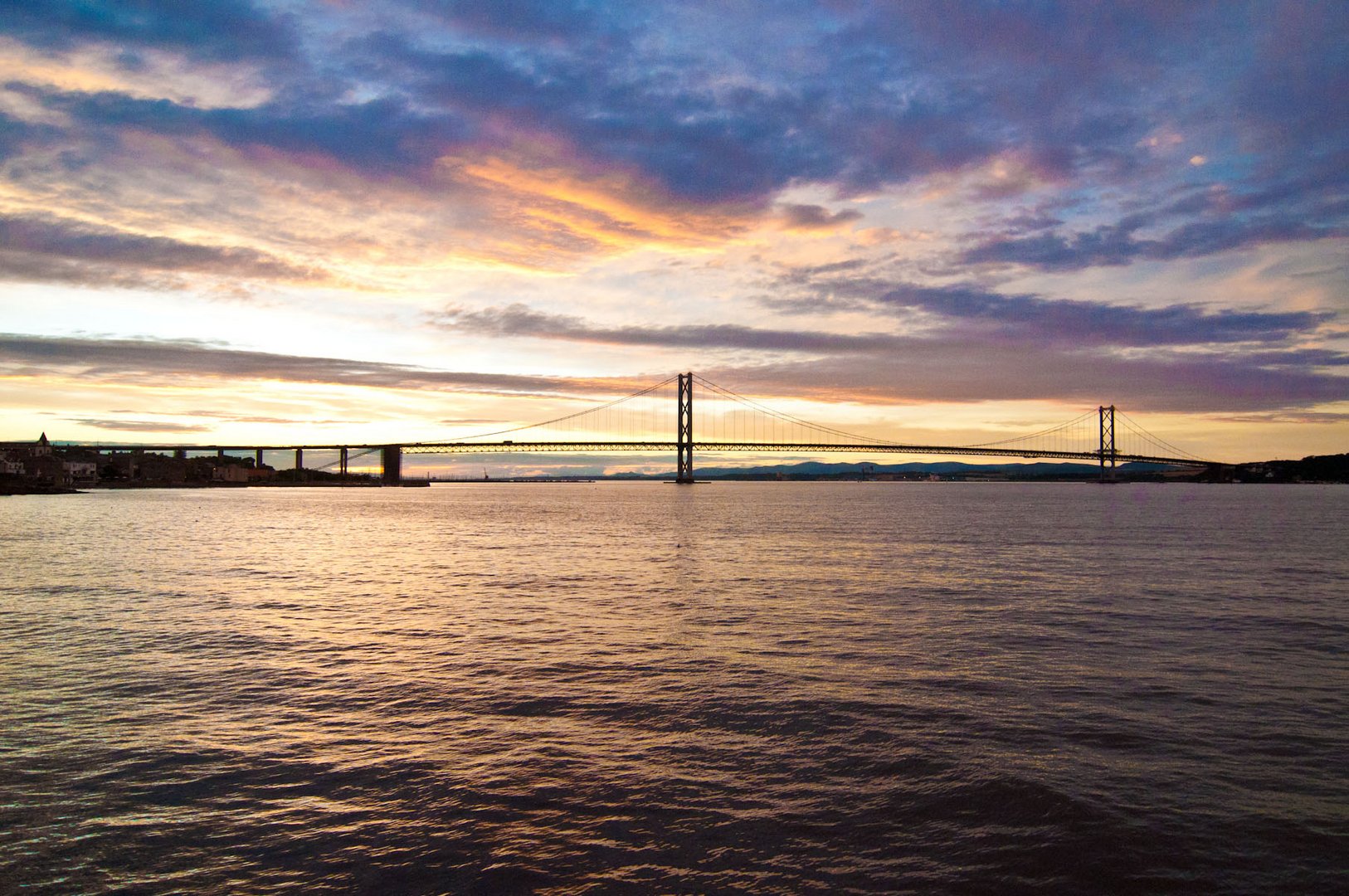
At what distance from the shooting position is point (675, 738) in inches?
421

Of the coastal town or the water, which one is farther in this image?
the coastal town

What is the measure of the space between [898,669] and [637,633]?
20.0 feet

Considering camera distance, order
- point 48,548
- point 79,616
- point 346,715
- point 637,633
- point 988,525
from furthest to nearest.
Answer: point 988,525, point 48,548, point 79,616, point 637,633, point 346,715

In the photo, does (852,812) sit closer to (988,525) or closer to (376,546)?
(376,546)

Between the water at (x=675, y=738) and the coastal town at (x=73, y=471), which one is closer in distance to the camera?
the water at (x=675, y=738)

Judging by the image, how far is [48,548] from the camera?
127 ft

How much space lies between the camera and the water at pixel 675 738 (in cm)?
738

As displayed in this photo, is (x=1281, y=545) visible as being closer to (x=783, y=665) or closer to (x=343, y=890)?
(x=783, y=665)

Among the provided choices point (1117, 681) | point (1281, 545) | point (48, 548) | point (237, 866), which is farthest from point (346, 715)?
point (1281, 545)

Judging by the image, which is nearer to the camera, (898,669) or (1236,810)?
(1236,810)

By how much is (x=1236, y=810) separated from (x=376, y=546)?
41.0 m

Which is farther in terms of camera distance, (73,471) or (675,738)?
(73,471)

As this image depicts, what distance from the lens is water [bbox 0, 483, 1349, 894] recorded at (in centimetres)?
738

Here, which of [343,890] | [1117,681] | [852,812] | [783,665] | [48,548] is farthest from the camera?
[48,548]
